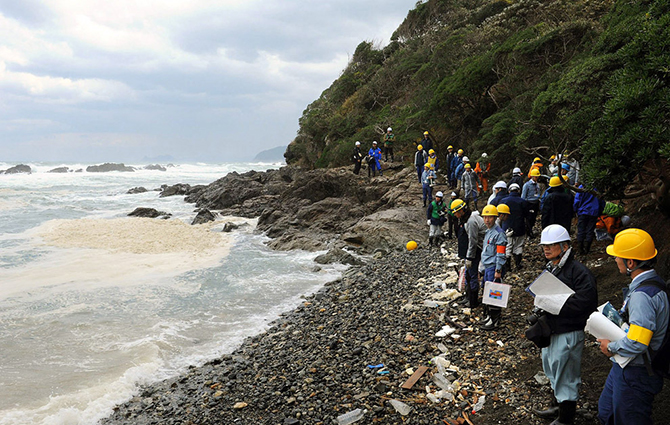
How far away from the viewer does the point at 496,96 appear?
69.1ft

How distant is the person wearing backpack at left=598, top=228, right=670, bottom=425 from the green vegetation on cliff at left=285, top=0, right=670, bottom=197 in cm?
206

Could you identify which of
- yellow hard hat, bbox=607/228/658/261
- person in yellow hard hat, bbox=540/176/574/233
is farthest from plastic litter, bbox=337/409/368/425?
person in yellow hard hat, bbox=540/176/574/233

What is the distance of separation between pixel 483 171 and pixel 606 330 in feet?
49.1

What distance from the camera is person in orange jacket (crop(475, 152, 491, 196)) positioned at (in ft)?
55.4

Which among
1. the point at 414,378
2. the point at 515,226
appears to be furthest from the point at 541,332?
the point at 515,226

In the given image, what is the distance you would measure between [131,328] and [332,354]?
5657 mm

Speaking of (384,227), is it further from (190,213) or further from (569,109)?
(190,213)

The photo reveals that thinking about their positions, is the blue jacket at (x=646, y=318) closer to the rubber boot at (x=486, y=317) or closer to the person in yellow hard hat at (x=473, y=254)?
the rubber boot at (x=486, y=317)

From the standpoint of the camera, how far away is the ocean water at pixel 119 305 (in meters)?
7.15

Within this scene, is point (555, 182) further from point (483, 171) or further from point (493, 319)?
point (483, 171)

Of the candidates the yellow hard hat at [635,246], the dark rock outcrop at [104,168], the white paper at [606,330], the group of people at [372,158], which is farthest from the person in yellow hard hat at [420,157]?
the dark rock outcrop at [104,168]

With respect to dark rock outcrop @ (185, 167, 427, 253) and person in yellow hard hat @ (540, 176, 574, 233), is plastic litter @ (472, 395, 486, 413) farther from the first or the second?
dark rock outcrop @ (185, 167, 427, 253)

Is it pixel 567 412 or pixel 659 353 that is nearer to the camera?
pixel 659 353

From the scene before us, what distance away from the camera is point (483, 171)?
1731 cm
